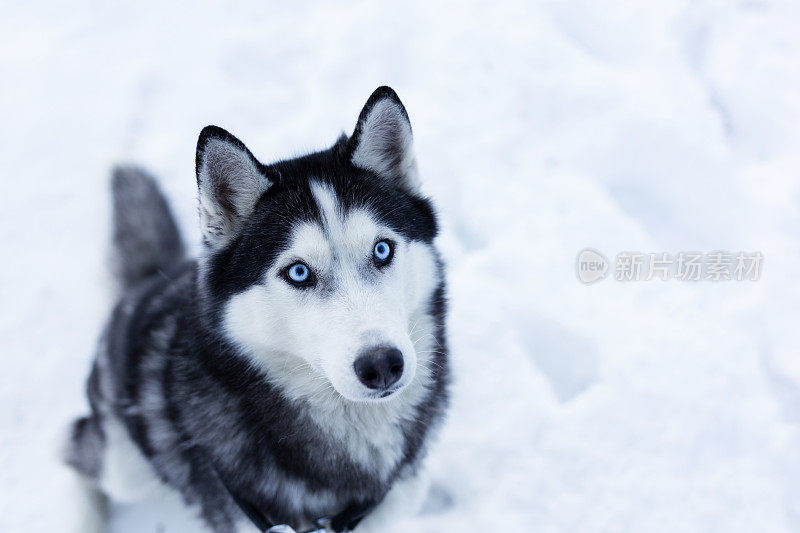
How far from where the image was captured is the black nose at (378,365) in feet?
4.86

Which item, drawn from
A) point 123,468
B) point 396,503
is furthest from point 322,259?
point 123,468

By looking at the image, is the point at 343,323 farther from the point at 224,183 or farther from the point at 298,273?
the point at 224,183

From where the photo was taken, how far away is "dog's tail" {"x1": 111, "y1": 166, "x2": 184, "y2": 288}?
2566 millimetres

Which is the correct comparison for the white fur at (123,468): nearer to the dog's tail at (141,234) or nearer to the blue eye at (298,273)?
the dog's tail at (141,234)

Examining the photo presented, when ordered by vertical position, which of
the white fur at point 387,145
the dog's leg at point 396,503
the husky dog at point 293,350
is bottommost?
the dog's leg at point 396,503

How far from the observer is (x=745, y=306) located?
2.83 m

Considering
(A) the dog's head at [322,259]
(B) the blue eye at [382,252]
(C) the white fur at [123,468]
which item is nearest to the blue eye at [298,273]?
(A) the dog's head at [322,259]

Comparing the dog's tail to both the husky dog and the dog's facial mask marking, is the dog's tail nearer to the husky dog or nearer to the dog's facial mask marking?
the husky dog

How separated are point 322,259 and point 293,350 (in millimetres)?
285

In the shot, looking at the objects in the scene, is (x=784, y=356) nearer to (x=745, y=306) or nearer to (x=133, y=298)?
(x=745, y=306)

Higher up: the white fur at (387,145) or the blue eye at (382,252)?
the white fur at (387,145)

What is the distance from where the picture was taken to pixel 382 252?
1734 mm

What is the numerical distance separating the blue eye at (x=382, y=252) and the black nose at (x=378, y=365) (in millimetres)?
321

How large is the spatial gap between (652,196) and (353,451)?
7.92 ft
